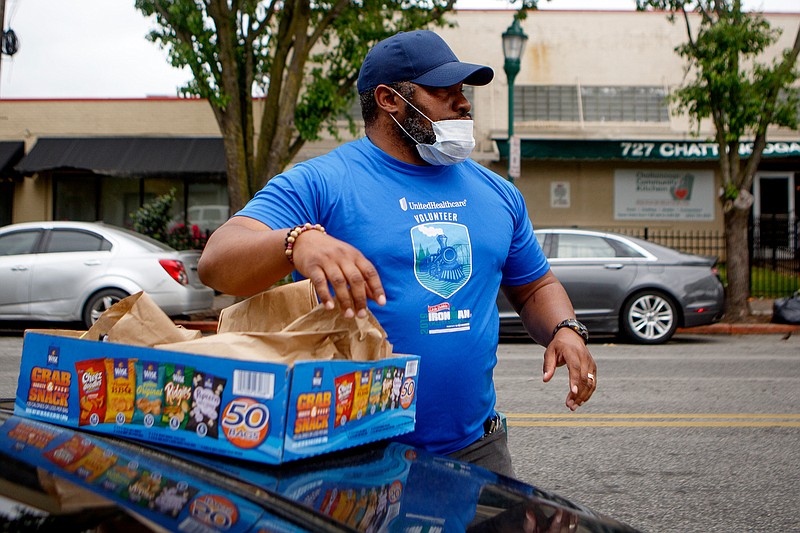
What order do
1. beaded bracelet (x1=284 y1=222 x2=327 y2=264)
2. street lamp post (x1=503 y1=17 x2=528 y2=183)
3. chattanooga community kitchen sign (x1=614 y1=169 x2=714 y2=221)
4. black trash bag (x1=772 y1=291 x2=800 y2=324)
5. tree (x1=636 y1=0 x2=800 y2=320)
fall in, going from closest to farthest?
beaded bracelet (x1=284 y1=222 x2=327 y2=264) < tree (x1=636 y1=0 x2=800 y2=320) < black trash bag (x1=772 y1=291 x2=800 y2=324) < street lamp post (x1=503 y1=17 x2=528 y2=183) < chattanooga community kitchen sign (x1=614 y1=169 x2=714 y2=221)

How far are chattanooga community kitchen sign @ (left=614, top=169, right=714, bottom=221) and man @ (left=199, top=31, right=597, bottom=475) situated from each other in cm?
2102

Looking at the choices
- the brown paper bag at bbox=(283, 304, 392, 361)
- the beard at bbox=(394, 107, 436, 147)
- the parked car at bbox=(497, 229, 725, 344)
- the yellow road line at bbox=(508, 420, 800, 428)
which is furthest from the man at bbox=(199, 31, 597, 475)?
the parked car at bbox=(497, 229, 725, 344)

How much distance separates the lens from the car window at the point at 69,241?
1274 cm

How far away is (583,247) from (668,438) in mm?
6655

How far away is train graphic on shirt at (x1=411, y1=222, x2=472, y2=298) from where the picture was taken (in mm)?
2348

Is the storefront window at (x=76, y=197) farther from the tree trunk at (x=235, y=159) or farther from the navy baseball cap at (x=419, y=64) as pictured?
the navy baseball cap at (x=419, y=64)

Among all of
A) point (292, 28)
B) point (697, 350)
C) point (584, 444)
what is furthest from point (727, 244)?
point (584, 444)

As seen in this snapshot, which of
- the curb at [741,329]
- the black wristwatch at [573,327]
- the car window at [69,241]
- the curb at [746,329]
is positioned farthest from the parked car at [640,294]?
the black wristwatch at [573,327]

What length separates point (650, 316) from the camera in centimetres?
1250

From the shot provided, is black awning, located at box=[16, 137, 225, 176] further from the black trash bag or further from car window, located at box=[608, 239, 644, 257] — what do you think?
the black trash bag

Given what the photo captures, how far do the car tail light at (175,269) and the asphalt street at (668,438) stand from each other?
2.65 m

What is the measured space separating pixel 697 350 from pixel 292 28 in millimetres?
8310

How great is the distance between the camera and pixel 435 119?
8.45 feet

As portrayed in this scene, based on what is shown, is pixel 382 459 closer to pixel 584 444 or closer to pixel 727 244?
pixel 584 444
